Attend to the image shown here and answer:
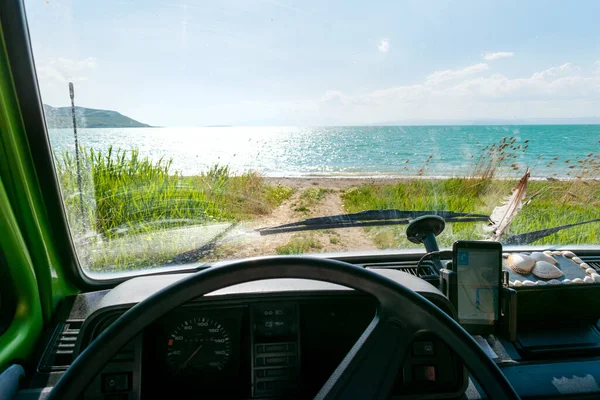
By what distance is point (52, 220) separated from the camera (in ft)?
6.67

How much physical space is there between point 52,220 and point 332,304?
1386mm

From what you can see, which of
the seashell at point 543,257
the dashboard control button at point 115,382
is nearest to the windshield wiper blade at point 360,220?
the seashell at point 543,257

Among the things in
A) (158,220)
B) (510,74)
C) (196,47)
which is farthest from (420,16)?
(158,220)

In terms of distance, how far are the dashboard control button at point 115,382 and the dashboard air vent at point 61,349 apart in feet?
1.26

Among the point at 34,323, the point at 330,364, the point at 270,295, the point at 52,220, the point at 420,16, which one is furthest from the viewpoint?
the point at 420,16

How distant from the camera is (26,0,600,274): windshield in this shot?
6.61 ft

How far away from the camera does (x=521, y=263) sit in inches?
87.5

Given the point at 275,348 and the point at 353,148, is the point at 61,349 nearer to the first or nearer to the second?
the point at 275,348

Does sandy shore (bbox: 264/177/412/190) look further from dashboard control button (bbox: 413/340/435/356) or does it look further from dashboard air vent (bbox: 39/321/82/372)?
dashboard air vent (bbox: 39/321/82/372)

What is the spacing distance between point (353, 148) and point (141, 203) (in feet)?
3.81

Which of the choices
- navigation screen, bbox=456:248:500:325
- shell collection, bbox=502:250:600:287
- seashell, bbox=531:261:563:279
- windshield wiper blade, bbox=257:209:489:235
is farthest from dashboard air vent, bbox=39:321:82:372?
seashell, bbox=531:261:563:279

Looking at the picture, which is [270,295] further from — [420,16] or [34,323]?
[420,16]

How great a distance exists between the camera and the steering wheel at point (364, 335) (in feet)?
3.06

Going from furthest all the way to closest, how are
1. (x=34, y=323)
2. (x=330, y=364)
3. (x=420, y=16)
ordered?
(x=420, y=16) → (x=34, y=323) → (x=330, y=364)
